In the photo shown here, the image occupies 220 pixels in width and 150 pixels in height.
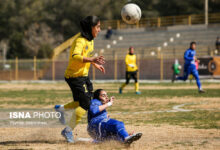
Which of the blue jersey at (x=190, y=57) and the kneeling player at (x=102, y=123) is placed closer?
the kneeling player at (x=102, y=123)

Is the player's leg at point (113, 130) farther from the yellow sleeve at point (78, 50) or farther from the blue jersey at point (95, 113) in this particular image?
the yellow sleeve at point (78, 50)

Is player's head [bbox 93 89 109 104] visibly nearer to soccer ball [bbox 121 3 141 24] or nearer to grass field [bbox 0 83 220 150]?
grass field [bbox 0 83 220 150]

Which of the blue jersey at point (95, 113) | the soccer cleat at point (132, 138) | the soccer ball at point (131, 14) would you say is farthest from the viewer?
the soccer ball at point (131, 14)

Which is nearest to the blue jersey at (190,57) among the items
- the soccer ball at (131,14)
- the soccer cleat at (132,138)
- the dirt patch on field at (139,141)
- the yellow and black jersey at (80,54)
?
the soccer ball at (131,14)

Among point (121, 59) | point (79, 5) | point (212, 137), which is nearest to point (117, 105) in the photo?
point (212, 137)

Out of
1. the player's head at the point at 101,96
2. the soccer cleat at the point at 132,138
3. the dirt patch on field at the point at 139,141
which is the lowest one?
the dirt patch on field at the point at 139,141

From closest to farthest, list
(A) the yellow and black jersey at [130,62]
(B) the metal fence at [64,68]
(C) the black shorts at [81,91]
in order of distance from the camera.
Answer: (C) the black shorts at [81,91] → (A) the yellow and black jersey at [130,62] → (B) the metal fence at [64,68]

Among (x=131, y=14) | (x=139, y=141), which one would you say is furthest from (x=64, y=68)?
(x=139, y=141)

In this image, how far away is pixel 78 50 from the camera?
7.44 meters

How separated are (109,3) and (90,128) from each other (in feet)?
214

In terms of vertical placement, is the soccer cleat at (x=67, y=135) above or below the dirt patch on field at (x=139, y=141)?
above

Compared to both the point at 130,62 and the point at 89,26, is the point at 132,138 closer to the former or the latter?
the point at 89,26

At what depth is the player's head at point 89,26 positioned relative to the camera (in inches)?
301

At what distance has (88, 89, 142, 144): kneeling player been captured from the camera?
7090mm
